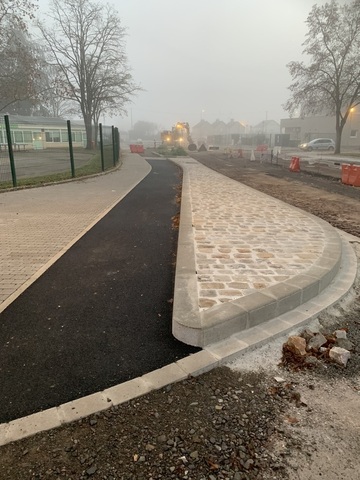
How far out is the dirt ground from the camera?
2.00 meters

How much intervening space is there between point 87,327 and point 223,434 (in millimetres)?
1864

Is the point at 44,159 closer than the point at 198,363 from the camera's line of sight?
No

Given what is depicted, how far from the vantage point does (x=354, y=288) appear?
4.55m

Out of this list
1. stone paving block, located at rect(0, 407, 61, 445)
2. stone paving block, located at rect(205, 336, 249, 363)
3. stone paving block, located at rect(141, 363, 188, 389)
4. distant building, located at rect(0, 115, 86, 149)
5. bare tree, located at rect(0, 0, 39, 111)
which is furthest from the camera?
bare tree, located at rect(0, 0, 39, 111)

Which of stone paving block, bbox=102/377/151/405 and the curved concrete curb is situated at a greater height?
the curved concrete curb

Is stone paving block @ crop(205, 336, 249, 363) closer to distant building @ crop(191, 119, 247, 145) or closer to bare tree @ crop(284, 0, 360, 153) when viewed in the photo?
bare tree @ crop(284, 0, 360, 153)

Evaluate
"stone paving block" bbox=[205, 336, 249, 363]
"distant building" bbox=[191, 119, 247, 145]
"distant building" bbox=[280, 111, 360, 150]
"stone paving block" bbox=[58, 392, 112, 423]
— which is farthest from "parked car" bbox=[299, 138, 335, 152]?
"distant building" bbox=[191, 119, 247, 145]

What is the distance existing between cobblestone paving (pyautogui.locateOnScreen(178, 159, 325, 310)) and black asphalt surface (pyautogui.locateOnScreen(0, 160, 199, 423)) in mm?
622

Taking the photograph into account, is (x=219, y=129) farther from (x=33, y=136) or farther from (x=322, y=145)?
(x=33, y=136)

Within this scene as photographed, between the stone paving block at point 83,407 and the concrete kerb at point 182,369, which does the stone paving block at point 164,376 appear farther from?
the stone paving block at point 83,407

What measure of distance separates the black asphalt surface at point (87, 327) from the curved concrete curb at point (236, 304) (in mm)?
211

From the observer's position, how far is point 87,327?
354 cm

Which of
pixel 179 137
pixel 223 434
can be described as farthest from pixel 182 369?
pixel 179 137

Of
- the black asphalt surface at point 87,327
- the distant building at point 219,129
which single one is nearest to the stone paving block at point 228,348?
the black asphalt surface at point 87,327
